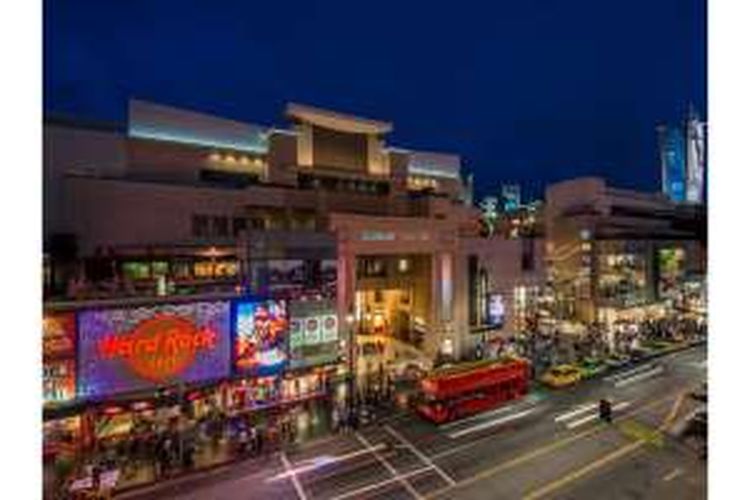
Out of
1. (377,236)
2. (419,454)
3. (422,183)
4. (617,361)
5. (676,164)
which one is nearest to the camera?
(419,454)

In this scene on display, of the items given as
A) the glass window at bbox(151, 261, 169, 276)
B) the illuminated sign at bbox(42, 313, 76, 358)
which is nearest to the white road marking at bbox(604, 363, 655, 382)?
the glass window at bbox(151, 261, 169, 276)

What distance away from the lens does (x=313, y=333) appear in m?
27.2

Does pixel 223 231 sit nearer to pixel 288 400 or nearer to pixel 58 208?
pixel 58 208

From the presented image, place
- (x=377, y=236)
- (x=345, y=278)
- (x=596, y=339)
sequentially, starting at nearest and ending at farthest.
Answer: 1. (x=345, y=278)
2. (x=377, y=236)
3. (x=596, y=339)

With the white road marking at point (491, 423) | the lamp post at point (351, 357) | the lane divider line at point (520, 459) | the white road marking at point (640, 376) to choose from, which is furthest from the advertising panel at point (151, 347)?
the white road marking at point (640, 376)

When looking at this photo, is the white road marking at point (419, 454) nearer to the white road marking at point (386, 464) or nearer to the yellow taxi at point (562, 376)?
the white road marking at point (386, 464)

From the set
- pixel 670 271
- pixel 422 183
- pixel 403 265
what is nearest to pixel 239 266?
pixel 403 265

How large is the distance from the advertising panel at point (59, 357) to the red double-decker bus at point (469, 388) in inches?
672

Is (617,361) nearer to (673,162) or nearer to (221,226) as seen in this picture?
A: (221,226)

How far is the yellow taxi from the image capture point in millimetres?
→ 32531

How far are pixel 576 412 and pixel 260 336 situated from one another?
18.6 metres

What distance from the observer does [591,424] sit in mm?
26109

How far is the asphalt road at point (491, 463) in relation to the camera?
63.0ft
